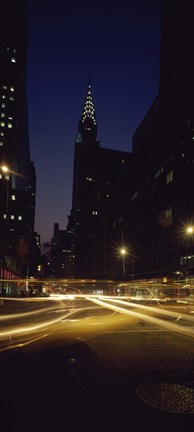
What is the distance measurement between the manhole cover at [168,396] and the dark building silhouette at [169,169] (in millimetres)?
41844

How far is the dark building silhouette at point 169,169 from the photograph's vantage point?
5216 cm

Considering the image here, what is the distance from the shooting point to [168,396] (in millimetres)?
5418

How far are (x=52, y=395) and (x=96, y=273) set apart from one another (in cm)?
14413

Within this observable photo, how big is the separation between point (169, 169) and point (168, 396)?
58.1m

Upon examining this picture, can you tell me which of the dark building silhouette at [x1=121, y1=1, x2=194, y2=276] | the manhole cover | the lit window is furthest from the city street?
the lit window

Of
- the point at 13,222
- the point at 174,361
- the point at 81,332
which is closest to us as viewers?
the point at 174,361

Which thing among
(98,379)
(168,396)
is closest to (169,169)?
(98,379)

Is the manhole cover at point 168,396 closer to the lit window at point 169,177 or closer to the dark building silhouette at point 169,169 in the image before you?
the dark building silhouette at point 169,169

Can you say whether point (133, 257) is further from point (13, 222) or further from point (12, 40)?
point (12, 40)

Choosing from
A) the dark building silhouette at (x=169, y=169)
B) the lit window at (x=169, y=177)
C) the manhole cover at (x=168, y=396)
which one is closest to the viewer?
the manhole cover at (x=168, y=396)

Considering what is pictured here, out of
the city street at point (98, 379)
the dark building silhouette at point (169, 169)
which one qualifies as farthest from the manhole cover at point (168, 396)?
the dark building silhouette at point (169, 169)

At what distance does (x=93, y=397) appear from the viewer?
533 cm

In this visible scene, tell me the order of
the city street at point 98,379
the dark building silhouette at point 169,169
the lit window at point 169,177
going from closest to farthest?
the city street at point 98,379 → the dark building silhouette at point 169,169 → the lit window at point 169,177

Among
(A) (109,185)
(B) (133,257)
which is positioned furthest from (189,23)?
(A) (109,185)
